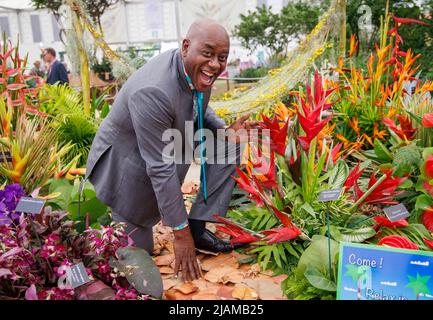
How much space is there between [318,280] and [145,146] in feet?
2.61

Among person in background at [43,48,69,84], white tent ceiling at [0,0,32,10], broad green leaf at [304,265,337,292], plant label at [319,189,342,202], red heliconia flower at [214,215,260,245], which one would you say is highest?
white tent ceiling at [0,0,32,10]

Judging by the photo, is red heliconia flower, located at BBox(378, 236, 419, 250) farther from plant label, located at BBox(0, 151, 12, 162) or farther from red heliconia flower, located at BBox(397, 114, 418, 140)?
plant label, located at BBox(0, 151, 12, 162)

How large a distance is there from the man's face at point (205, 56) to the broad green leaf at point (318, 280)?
2.62 feet

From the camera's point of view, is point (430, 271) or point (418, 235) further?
point (418, 235)

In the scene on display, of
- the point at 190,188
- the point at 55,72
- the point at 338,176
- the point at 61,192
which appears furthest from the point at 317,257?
the point at 55,72

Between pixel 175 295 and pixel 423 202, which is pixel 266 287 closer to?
pixel 175 295

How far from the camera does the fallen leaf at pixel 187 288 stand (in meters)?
1.69

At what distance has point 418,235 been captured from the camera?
1755 millimetres

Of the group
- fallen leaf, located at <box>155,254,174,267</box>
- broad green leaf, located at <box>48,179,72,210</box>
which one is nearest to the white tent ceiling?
broad green leaf, located at <box>48,179,72,210</box>

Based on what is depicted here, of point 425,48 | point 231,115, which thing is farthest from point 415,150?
point 425,48

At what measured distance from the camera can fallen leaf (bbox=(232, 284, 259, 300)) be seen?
1.63m

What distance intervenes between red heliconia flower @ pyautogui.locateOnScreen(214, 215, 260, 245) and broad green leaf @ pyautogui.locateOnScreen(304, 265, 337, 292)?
0.32 metres

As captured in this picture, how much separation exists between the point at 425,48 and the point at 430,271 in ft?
14.3
